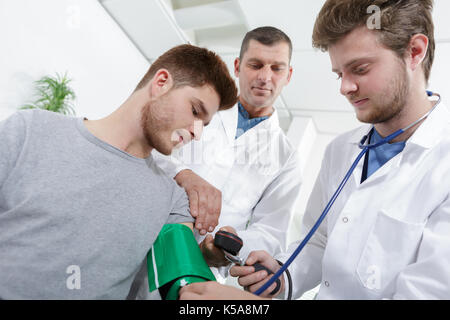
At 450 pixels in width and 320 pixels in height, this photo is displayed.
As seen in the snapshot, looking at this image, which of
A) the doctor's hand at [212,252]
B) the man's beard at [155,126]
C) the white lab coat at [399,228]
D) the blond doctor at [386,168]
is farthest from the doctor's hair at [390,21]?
the doctor's hand at [212,252]

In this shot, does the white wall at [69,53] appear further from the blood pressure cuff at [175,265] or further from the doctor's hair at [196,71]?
the blood pressure cuff at [175,265]

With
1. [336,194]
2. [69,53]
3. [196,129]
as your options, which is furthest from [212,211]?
[69,53]

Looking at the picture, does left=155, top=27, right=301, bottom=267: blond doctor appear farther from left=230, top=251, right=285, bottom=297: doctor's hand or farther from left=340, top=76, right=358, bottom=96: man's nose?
left=340, top=76, right=358, bottom=96: man's nose

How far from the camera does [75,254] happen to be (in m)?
0.86

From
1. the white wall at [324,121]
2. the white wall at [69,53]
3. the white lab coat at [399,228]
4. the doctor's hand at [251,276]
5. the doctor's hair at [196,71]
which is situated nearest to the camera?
the white lab coat at [399,228]

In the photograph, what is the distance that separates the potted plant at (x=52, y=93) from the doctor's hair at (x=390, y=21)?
2560mm

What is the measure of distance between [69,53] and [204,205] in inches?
105

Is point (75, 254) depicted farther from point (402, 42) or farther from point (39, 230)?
point (402, 42)

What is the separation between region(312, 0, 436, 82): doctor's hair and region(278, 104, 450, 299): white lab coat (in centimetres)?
27

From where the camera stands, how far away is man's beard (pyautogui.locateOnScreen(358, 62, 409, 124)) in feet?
3.18

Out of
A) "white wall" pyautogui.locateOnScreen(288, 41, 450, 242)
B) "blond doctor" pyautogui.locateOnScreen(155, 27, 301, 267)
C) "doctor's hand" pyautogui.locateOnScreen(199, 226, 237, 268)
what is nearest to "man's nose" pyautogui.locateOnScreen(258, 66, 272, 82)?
"blond doctor" pyautogui.locateOnScreen(155, 27, 301, 267)

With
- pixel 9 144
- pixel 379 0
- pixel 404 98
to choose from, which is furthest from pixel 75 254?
pixel 379 0

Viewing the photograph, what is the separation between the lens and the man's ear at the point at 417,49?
1.00m

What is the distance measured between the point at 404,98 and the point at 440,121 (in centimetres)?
15
